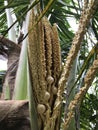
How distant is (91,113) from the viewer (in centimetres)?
150

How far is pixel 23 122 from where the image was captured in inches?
26.1

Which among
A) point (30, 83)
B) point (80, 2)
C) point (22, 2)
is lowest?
point (30, 83)

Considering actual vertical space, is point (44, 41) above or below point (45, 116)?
above

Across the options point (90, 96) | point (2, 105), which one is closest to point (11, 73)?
point (2, 105)

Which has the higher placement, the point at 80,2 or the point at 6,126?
the point at 80,2

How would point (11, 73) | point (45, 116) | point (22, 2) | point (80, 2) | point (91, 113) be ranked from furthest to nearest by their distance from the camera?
point (91, 113) < point (22, 2) < point (11, 73) < point (80, 2) < point (45, 116)

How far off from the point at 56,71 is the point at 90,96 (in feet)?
2.79

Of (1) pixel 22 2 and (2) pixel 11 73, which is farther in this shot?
(1) pixel 22 2

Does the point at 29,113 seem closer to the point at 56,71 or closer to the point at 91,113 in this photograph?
the point at 56,71

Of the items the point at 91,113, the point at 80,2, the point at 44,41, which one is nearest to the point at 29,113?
the point at 44,41

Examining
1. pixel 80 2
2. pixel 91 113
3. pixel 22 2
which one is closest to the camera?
pixel 80 2

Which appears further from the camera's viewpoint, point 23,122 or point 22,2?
point 22,2

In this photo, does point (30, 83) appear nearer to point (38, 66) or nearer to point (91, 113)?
point (38, 66)

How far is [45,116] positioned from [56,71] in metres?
0.12
